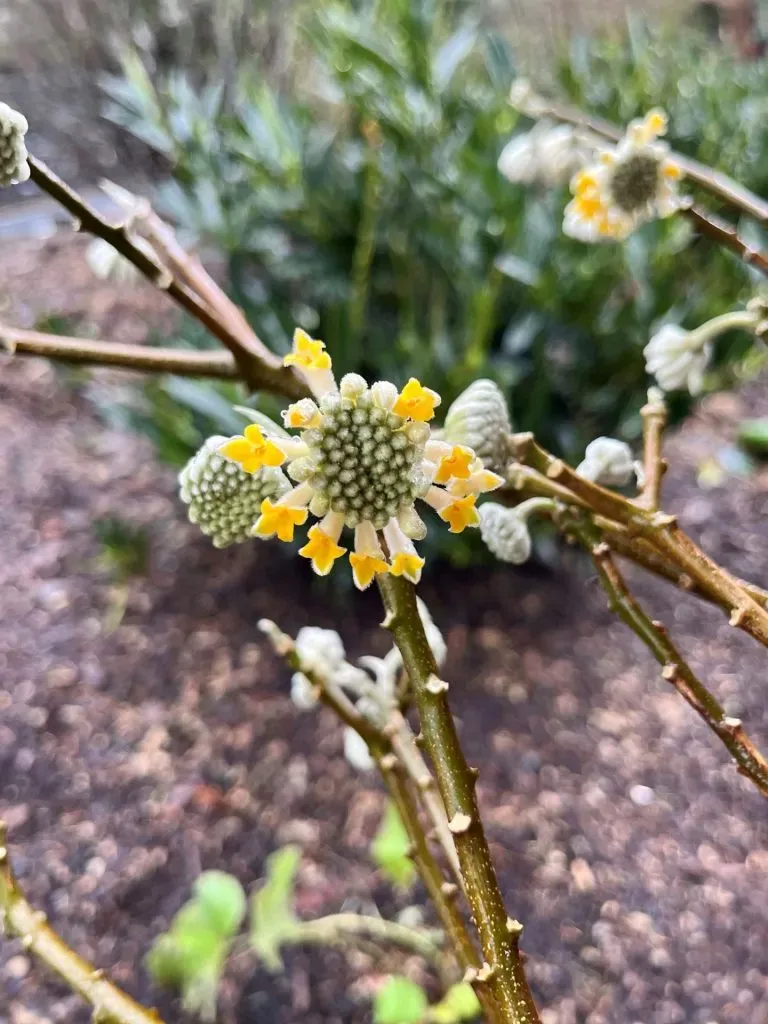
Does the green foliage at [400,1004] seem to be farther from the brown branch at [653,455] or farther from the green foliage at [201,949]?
the brown branch at [653,455]

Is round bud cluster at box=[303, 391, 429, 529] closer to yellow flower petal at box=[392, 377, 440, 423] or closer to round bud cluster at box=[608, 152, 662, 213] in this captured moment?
yellow flower petal at box=[392, 377, 440, 423]

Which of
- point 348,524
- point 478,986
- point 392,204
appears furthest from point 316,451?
point 392,204

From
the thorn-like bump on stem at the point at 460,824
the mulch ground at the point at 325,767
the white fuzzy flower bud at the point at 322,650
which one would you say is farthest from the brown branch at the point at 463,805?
the mulch ground at the point at 325,767

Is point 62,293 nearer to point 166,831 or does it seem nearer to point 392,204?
point 392,204

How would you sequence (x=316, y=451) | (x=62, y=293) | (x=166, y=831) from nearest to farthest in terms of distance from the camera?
1. (x=316, y=451)
2. (x=166, y=831)
3. (x=62, y=293)

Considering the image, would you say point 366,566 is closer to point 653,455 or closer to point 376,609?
point 653,455
